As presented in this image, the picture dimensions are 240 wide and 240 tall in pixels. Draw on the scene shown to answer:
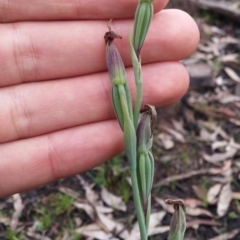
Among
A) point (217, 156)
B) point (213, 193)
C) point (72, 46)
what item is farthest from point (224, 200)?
point (72, 46)

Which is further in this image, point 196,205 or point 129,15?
point 196,205

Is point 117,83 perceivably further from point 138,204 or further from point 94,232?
point 94,232

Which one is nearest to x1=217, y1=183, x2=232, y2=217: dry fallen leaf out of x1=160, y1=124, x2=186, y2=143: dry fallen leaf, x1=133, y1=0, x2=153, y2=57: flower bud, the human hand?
x1=160, y1=124, x2=186, y2=143: dry fallen leaf

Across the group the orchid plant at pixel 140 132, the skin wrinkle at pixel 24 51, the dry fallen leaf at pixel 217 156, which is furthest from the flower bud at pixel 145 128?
the dry fallen leaf at pixel 217 156

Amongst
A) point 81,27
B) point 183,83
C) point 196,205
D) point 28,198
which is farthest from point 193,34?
point 28,198

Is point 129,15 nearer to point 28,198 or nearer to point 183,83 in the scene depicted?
point 183,83
